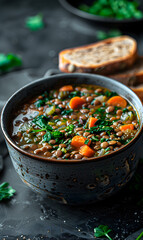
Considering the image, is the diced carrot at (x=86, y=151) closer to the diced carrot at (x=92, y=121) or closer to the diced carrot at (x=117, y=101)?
the diced carrot at (x=92, y=121)

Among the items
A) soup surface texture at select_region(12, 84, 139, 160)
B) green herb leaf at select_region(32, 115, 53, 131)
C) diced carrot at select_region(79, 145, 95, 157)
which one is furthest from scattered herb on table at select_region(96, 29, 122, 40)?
diced carrot at select_region(79, 145, 95, 157)

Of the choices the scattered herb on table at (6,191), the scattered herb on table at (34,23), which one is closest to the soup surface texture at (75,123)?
the scattered herb on table at (6,191)

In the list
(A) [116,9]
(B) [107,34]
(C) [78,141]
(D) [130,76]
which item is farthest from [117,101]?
(A) [116,9]

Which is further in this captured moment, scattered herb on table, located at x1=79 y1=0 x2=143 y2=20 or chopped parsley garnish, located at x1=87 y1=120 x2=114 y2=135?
scattered herb on table, located at x1=79 y1=0 x2=143 y2=20

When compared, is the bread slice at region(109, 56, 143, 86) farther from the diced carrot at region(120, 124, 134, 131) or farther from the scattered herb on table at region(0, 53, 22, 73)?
the scattered herb on table at region(0, 53, 22, 73)

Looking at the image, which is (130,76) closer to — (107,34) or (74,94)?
(74,94)

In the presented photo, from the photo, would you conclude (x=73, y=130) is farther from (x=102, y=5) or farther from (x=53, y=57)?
(x=102, y=5)

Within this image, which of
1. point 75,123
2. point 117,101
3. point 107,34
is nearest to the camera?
point 75,123
